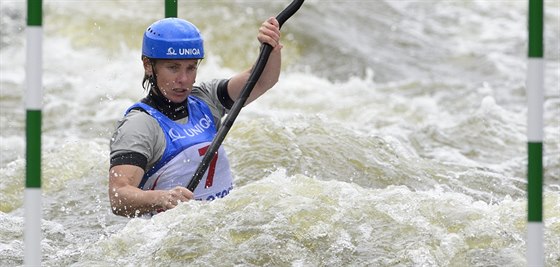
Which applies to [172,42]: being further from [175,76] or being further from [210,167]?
[210,167]

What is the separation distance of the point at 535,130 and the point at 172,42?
1.88 meters

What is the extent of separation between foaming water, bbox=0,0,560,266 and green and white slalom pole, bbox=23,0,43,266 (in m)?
1.24

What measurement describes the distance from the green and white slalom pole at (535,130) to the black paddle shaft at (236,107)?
1609 millimetres

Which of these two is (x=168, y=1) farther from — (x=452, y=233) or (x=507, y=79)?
(x=507, y=79)

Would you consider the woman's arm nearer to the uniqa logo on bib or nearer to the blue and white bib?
the blue and white bib

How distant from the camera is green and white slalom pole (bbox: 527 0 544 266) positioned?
3.61m

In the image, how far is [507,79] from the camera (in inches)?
508

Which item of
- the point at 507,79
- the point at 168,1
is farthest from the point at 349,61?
the point at 168,1

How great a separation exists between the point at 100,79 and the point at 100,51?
4.80ft

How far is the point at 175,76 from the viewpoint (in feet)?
16.3

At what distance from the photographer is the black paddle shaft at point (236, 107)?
4840 mm

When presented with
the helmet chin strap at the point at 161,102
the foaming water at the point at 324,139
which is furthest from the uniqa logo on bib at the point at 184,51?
the foaming water at the point at 324,139

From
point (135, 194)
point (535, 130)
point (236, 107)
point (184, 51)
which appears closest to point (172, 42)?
point (184, 51)

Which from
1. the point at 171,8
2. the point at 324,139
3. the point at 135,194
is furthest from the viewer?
the point at 324,139
